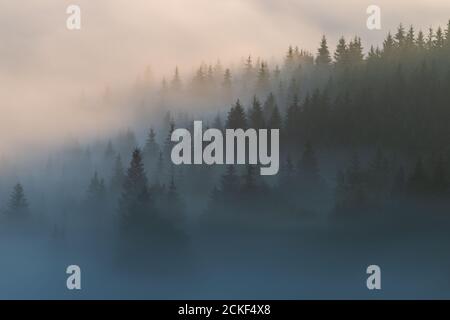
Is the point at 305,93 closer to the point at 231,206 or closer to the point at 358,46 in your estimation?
the point at 358,46

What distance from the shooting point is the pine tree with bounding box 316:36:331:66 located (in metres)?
13.5

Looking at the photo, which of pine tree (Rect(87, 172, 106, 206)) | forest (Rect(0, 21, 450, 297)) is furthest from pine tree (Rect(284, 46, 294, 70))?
pine tree (Rect(87, 172, 106, 206))

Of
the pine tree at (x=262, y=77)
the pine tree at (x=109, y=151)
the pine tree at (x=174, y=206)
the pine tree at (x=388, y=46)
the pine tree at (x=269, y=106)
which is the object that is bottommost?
the pine tree at (x=174, y=206)

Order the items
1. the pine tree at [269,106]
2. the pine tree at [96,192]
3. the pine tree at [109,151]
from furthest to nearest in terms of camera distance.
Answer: the pine tree at [269,106] → the pine tree at [96,192] → the pine tree at [109,151]

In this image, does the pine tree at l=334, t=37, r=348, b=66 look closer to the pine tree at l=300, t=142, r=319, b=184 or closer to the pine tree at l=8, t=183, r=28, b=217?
the pine tree at l=300, t=142, r=319, b=184

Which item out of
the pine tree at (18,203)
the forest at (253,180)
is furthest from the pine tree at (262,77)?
the pine tree at (18,203)

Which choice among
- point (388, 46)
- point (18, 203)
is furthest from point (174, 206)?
point (388, 46)

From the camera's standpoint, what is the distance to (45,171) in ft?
43.8

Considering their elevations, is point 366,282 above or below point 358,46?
below

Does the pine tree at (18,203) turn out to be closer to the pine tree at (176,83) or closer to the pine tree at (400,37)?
the pine tree at (176,83)

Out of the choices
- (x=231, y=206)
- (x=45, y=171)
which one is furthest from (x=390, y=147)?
(x=45, y=171)

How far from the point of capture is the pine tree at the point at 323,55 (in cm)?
1349
